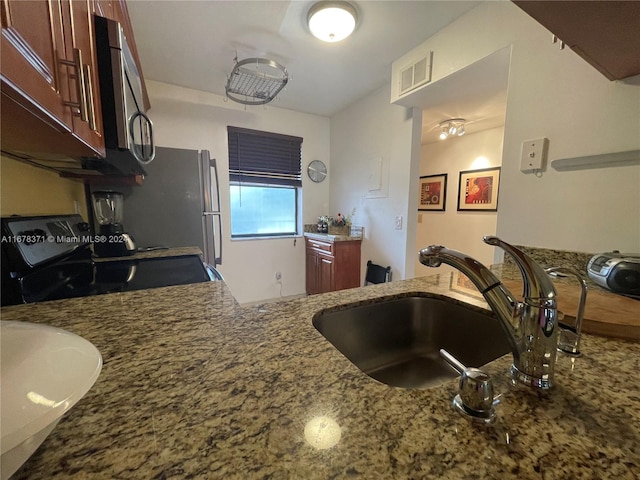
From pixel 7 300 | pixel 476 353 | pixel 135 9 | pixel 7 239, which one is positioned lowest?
pixel 476 353

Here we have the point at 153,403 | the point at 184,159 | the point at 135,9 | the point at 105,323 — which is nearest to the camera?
the point at 153,403

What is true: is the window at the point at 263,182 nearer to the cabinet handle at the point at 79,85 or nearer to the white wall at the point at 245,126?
the white wall at the point at 245,126

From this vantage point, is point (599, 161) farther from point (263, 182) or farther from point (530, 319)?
point (263, 182)

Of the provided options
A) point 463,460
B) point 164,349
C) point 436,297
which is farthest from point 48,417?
point 436,297

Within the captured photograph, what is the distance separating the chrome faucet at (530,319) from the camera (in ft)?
1.40

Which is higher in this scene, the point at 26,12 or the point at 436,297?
the point at 26,12

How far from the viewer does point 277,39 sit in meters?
1.87

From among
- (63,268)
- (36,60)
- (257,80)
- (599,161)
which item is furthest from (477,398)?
(257,80)

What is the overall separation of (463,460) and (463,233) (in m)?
3.78

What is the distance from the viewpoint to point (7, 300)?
2.75 feet

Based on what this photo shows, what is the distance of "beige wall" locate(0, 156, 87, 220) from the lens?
40.3 inches

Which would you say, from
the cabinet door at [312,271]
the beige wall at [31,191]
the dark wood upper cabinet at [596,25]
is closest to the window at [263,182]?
the cabinet door at [312,271]

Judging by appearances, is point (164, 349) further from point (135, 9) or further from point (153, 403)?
point (135, 9)

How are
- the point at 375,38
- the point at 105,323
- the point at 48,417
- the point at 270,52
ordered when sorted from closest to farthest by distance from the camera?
the point at 48,417 → the point at 105,323 → the point at 375,38 → the point at 270,52
